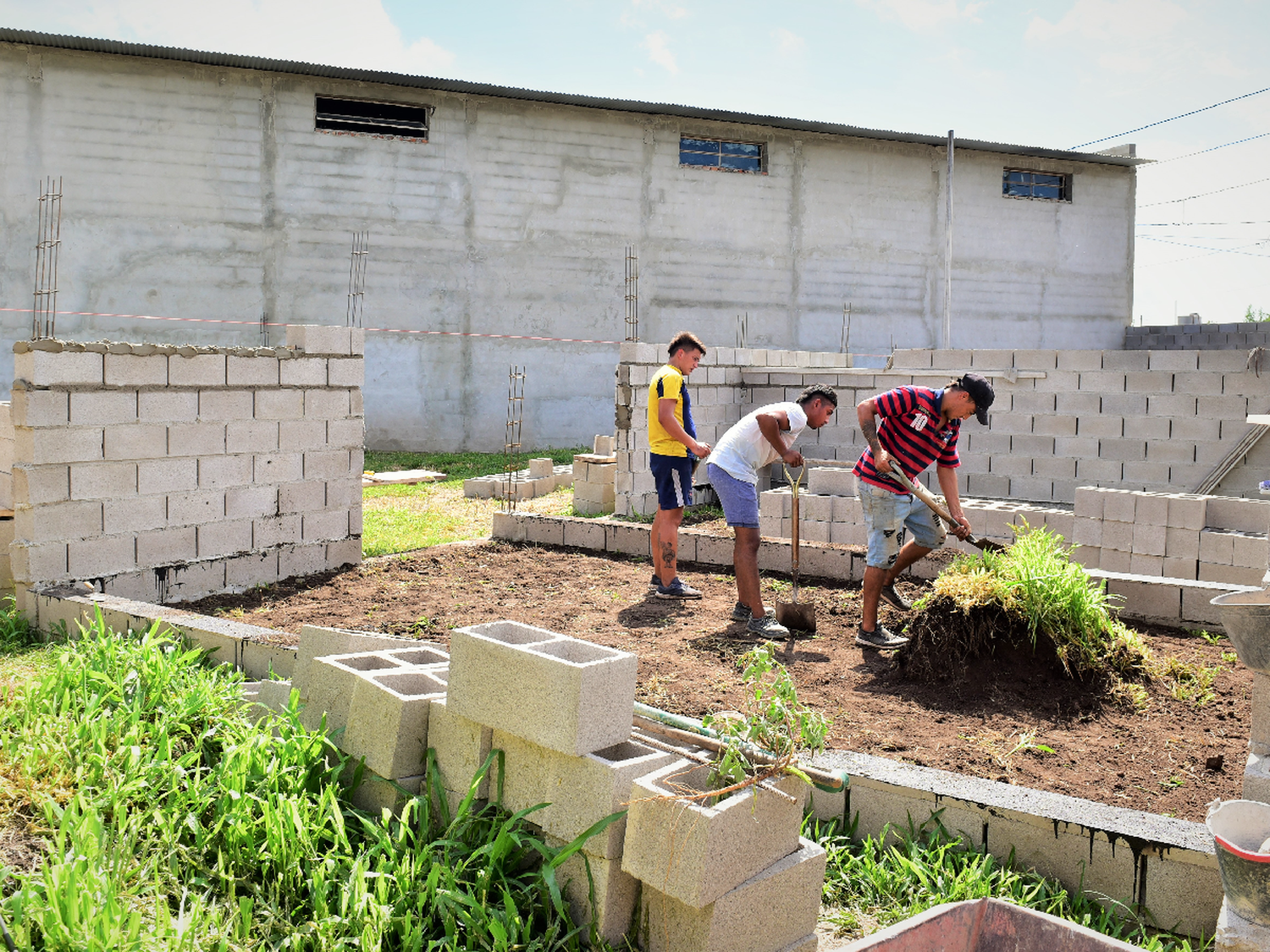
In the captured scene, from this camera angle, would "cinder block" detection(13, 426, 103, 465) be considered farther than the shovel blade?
No

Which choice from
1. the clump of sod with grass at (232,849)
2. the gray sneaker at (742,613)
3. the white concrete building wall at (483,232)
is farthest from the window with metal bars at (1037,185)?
the clump of sod with grass at (232,849)

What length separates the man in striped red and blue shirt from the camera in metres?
5.58

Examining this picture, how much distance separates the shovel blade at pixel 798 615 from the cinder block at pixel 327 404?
3.60 meters

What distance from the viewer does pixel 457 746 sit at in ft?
10.2

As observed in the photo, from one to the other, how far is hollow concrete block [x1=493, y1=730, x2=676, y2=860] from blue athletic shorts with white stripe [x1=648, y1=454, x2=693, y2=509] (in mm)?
3986

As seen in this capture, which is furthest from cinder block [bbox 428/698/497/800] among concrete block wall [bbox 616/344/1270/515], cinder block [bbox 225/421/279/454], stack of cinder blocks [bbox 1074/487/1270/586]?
concrete block wall [bbox 616/344/1270/515]

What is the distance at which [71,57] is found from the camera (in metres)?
15.3

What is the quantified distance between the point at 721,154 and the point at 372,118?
6635 millimetres

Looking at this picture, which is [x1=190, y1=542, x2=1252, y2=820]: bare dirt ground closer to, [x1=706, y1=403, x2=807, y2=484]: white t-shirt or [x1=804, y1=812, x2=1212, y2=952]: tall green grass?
[x1=804, y1=812, x2=1212, y2=952]: tall green grass

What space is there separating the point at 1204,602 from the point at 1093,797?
280 cm

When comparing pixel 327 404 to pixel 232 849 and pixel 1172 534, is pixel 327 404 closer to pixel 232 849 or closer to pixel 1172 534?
pixel 232 849

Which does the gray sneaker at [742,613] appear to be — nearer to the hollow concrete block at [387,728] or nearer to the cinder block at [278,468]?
the hollow concrete block at [387,728]

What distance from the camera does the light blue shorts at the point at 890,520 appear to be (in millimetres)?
5723

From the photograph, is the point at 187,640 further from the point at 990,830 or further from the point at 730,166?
the point at 730,166
